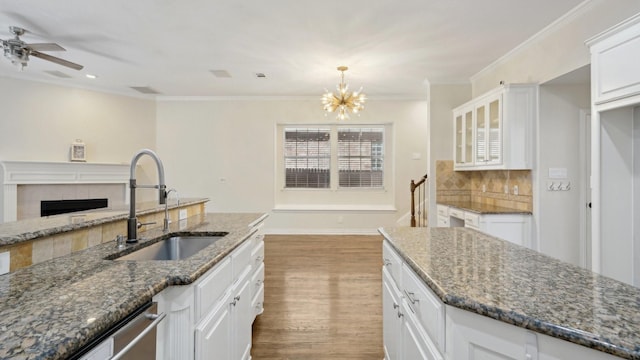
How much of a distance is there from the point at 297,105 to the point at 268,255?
321 centimetres

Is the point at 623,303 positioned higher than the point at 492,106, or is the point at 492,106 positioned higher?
the point at 492,106

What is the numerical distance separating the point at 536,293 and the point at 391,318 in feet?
Answer: 3.00

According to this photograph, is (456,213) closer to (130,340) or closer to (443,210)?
(443,210)

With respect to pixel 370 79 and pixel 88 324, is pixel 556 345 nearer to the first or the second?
pixel 88 324

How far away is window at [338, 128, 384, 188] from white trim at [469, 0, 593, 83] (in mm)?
2536

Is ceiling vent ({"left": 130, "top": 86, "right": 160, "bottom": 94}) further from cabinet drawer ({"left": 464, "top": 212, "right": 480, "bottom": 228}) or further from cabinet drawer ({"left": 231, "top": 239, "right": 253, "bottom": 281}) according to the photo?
cabinet drawer ({"left": 464, "top": 212, "right": 480, "bottom": 228})

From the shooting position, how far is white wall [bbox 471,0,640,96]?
2.56 metres

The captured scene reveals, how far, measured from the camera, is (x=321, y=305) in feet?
9.80

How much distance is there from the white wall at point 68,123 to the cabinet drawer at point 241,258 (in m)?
5.25

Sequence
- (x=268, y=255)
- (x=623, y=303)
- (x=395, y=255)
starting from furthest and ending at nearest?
(x=268, y=255) → (x=395, y=255) → (x=623, y=303)

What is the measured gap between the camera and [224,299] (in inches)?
59.6

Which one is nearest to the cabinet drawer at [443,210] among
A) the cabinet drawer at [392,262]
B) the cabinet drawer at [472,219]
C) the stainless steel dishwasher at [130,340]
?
the cabinet drawer at [472,219]

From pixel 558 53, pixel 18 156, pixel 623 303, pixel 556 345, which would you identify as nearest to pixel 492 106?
pixel 558 53

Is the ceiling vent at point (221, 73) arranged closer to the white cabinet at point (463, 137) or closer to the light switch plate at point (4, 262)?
the white cabinet at point (463, 137)
